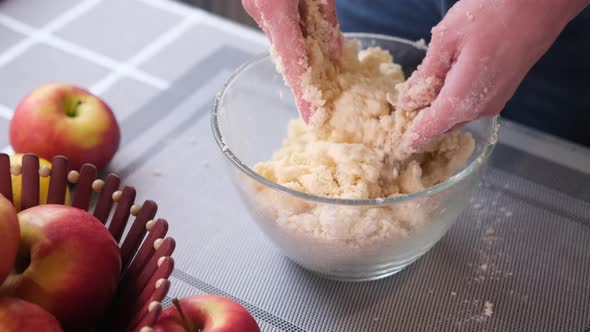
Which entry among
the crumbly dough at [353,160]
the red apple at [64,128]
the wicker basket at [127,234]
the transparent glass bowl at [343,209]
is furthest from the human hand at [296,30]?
the red apple at [64,128]

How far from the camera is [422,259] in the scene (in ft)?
2.72

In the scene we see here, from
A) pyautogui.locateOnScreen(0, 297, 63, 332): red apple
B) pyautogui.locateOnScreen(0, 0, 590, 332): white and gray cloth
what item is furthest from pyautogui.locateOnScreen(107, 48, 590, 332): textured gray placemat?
pyautogui.locateOnScreen(0, 297, 63, 332): red apple

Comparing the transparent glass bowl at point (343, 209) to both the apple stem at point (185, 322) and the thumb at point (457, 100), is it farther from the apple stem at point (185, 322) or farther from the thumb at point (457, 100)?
the apple stem at point (185, 322)

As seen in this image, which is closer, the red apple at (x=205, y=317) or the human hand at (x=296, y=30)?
the red apple at (x=205, y=317)

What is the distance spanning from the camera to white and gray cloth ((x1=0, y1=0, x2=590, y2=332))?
2.52 ft

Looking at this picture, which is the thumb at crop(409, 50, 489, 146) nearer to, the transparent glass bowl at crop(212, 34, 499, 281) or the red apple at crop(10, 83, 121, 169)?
the transparent glass bowl at crop(212, 34, 499, 281)

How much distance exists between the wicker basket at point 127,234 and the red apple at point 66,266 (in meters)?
0.02

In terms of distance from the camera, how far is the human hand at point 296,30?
71 centimetres

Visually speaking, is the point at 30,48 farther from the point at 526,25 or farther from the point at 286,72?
the point at 526,25

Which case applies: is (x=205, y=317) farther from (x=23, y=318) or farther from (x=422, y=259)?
(x=422, y=259)

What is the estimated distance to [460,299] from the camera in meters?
0.78

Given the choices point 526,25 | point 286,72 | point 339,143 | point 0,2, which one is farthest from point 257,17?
point 0,2

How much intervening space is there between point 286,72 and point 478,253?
0.35 meters

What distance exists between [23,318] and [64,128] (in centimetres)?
44
